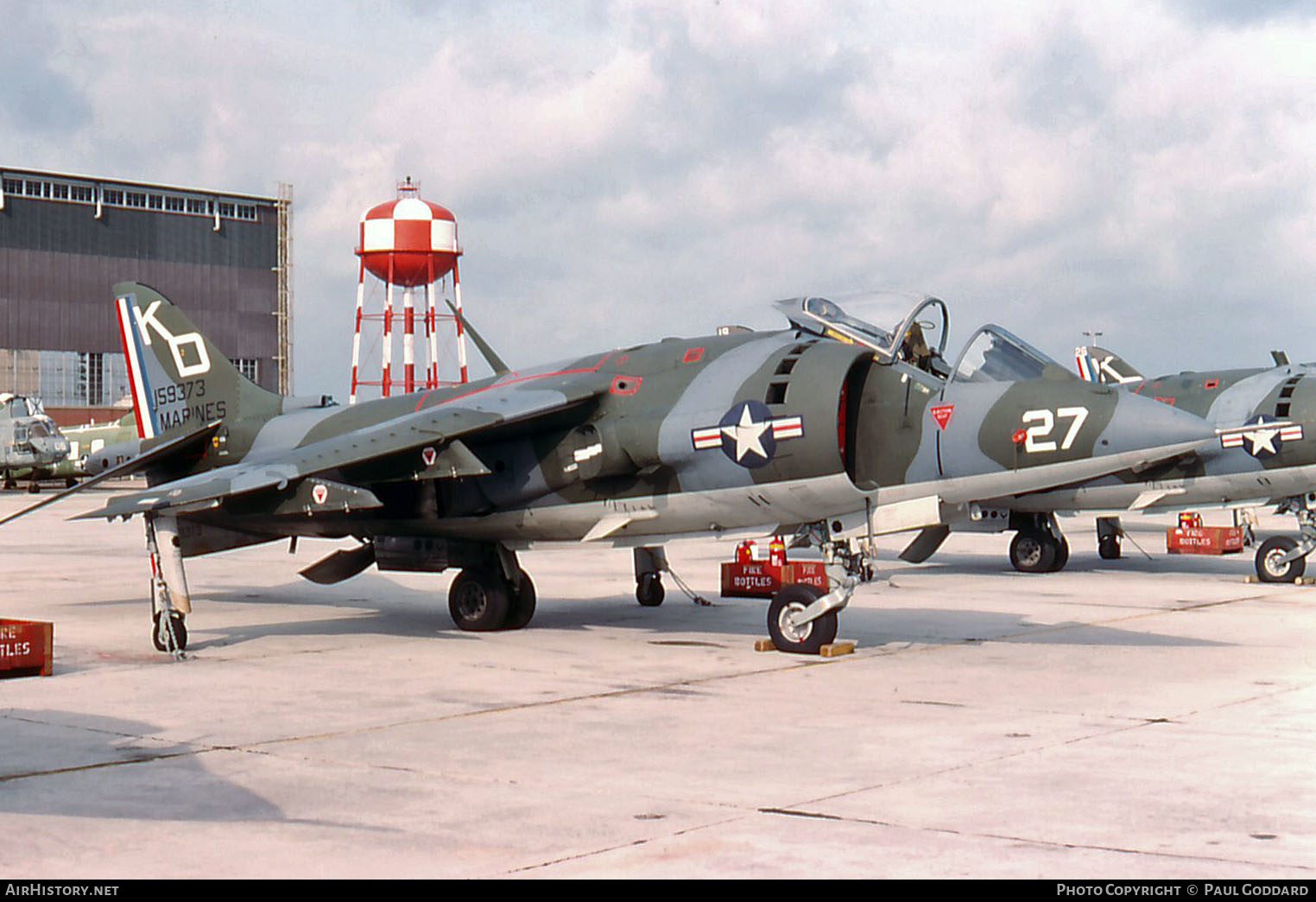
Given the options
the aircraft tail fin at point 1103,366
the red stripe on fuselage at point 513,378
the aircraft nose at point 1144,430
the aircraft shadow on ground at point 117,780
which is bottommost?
the aircraft shadow on ground at point 117,780

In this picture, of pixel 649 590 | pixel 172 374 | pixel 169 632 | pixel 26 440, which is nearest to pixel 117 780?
pixel 169 632

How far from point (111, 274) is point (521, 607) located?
71363 millimetres

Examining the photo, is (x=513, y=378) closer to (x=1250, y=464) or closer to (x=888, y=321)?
(x=888, y=321)

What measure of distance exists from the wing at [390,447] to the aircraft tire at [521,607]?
2042 mm

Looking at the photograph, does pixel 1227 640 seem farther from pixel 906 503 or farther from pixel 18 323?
pixel 18 323

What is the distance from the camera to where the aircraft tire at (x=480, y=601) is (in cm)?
1502

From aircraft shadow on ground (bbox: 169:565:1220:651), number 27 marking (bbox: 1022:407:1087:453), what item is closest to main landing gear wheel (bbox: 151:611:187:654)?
aircraft shadow on ground (bbox: 169:565:1220:651)

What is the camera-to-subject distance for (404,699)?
1056cm

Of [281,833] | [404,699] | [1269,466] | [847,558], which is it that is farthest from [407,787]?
[1269,466]

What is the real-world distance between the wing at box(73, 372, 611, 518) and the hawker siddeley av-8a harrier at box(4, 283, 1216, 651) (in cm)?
3

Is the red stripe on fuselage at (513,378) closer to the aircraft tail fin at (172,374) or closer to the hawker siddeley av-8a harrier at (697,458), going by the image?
the hawker siddeley av-8a harrier at (697,458)

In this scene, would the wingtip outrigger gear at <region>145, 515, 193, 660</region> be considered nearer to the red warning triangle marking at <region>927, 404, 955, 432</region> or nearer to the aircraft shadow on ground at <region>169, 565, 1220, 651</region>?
the aircraft shadow on ground at <region>169, 565, 1220, 651</region>

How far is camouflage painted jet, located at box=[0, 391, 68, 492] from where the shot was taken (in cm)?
5247

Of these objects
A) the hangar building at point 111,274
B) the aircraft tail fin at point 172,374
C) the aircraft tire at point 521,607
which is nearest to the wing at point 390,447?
the aircraft tire at point 521,607
